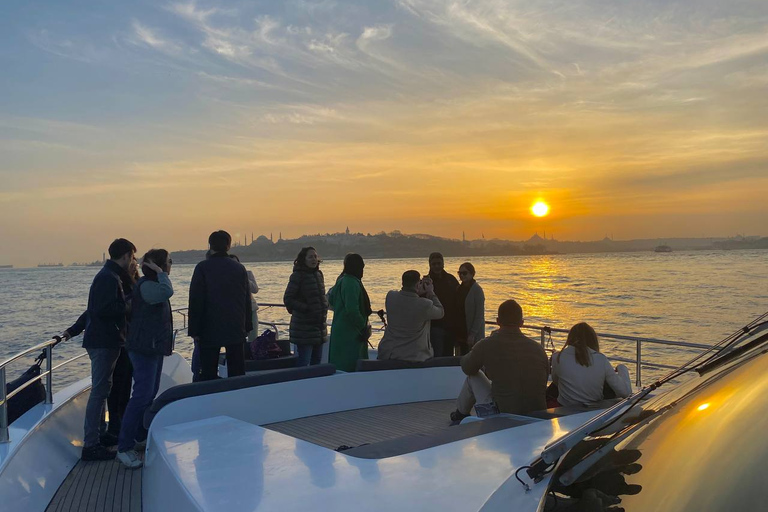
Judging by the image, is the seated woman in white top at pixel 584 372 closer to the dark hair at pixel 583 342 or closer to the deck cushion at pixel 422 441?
the dark hair at pixel 583 342

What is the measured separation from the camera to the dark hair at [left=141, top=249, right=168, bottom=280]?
15.0 ft

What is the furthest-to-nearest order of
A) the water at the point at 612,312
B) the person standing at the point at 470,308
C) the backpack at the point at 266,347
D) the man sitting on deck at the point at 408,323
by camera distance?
the water at the point at 612,312 < the person standing at the point at 470,308 < the backpack at the point at 266,347 < the man sitting on deck at the point at 408,323

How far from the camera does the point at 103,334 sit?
4.66 m

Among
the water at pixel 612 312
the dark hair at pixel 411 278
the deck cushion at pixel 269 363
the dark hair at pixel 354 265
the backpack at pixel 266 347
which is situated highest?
the dark hair at pixel 354 265

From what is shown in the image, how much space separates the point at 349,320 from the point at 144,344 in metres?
1.92

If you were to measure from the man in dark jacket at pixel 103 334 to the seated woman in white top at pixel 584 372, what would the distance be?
10.2 ft

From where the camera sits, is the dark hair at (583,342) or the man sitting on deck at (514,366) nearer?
the man sitting on deck at (514,366)

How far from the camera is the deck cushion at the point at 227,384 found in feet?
13.4

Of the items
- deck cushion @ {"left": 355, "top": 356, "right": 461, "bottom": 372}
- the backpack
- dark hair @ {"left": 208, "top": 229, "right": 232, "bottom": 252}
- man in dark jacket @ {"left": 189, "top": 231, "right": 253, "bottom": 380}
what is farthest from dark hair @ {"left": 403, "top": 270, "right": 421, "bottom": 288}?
the backpack

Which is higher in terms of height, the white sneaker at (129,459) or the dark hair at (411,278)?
the dark hair at (411,278)

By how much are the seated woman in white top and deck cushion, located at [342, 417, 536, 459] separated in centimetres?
76

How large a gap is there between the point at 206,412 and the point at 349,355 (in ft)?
6.36

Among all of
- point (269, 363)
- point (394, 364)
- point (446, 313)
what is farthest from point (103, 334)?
point (446, 313)

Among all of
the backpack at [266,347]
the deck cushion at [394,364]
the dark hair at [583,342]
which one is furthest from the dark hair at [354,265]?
the dark hair at [583,342]
